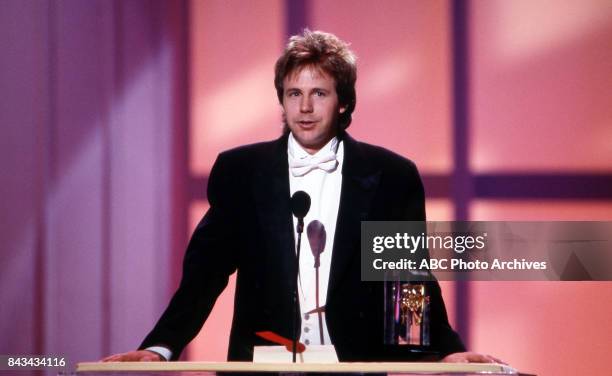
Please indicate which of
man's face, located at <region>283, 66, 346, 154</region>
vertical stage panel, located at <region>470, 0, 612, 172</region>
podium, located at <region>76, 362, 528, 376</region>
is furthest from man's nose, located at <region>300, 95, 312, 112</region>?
podium, located at <region>76, 362, 528, 376</region>

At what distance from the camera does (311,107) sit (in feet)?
10.3

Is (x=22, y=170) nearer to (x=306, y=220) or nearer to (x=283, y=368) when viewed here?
(x=306, y=220)

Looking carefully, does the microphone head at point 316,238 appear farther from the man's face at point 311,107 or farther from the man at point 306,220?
the man's face at point 311,107

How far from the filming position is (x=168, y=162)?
10.7ft

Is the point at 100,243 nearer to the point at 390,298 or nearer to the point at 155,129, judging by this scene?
the point at 155,129

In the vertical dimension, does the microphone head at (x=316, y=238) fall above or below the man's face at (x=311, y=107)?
below

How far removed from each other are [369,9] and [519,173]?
92 centimetres

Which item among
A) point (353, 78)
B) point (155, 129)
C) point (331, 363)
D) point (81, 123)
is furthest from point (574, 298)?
point (81, 123)

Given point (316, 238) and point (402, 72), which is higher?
point (402, 72)

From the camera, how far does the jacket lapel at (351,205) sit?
3.03 m

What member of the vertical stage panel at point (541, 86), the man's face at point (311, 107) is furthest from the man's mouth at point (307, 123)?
the vertical stage panel at point (541, 86)

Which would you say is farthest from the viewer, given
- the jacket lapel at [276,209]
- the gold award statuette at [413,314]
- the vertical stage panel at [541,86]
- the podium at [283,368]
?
the vertical stage panel at [541,86]

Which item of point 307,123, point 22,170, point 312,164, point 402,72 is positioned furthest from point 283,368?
point 22,170

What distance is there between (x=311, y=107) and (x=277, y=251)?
23.1 inches
